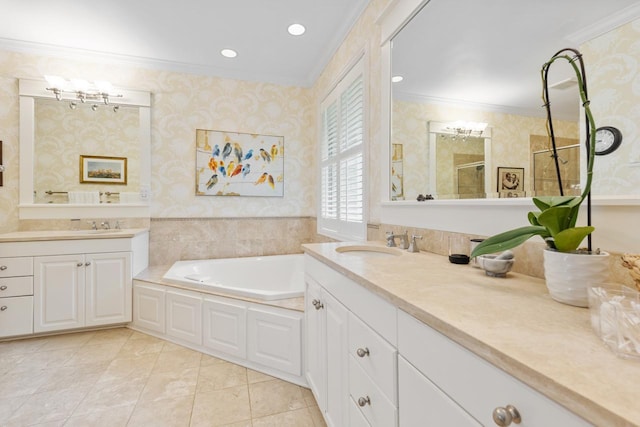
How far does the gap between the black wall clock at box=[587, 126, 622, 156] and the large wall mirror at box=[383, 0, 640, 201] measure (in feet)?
0.06

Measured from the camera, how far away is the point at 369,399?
36.3 inches

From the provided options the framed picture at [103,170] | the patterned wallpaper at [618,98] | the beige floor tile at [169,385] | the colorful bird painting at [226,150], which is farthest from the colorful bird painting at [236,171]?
the patterned wallpaper at [618,98]

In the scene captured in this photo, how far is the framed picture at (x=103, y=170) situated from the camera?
2865 millimetres

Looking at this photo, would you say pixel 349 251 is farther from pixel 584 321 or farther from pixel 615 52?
pixel 615 52

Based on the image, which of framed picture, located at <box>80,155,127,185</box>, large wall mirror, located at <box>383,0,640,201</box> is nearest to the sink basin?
large wall mirror, located at <box>383,0,640,201</box>

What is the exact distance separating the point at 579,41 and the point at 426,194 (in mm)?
833

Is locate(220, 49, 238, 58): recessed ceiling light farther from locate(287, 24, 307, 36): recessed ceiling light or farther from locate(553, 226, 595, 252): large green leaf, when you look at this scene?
locate(553, 226, 595, 252): large green leaf

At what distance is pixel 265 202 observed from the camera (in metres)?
3.36

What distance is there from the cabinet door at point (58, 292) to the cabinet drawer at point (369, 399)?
257 cm

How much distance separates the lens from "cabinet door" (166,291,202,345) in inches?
86.7

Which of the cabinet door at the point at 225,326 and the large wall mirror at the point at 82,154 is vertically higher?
the large wall mirror at the point at 82,154

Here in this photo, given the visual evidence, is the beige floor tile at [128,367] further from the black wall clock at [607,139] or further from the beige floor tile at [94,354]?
the black wall clock at [607,139]

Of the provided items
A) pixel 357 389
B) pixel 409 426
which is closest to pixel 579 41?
pixel 409 426

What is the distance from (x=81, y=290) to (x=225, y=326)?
142 cm
